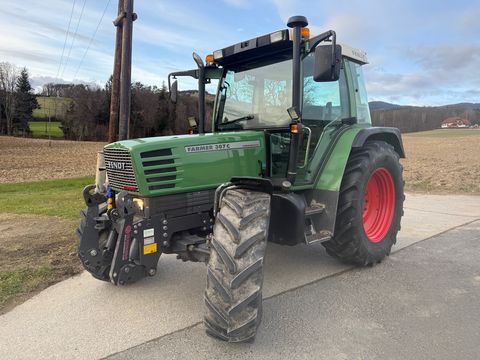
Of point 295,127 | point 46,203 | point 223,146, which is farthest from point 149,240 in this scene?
point 46,203

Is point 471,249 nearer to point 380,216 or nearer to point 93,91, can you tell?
point 380,216

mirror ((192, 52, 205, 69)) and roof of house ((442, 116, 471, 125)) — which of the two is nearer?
mirror ((192, 52, 205, 69))

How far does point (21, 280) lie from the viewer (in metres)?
4.14

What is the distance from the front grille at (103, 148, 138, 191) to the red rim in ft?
9.08

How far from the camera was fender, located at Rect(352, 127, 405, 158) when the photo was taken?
424 cm

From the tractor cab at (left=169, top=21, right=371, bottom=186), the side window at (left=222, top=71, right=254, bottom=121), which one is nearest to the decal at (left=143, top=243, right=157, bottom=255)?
the tractor cab at (left=169, top=21, right=371, bottom=186)

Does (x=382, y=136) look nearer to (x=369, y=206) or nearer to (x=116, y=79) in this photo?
(x=369, y=206)

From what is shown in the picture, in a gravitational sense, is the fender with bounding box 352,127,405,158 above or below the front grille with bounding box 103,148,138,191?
above

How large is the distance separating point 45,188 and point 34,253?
7.57 meters

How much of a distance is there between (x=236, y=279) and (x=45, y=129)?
61.8 m

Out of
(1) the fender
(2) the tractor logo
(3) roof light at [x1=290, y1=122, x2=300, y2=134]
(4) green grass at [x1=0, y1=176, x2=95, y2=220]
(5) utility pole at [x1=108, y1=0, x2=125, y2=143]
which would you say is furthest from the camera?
(5) utility pole at [x1=108, y1=0, x2=125, y2=143]

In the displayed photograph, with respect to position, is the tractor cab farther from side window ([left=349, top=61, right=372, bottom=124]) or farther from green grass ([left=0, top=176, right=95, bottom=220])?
green grass ([left=0, top=176, right=95, bottom=220])

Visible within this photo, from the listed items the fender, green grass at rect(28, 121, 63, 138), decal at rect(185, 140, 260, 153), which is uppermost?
green grass at rect(28, 121, 63, 138)

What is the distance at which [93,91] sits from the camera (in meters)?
59.5
